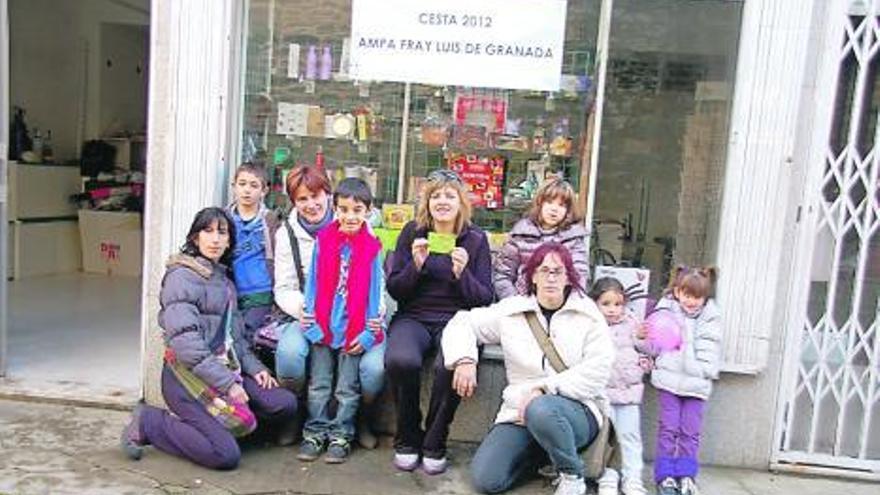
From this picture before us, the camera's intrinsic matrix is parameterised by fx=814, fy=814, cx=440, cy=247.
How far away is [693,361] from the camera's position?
400 centimetres

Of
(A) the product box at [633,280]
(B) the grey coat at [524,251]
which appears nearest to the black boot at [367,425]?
(B) the grey coat at [524,251]

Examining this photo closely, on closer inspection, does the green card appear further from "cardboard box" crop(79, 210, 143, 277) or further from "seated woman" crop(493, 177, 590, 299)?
"cardboard box" crop(79, 210, 143, 277)

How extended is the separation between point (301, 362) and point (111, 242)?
5.14 metres

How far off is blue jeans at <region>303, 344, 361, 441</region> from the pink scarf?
0.30ft

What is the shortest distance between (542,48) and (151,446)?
2962 millimetres

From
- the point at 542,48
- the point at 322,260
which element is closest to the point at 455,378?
the point at 322,260

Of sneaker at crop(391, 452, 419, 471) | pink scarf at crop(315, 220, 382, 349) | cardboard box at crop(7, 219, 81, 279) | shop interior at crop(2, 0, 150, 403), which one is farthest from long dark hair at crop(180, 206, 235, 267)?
cardboard box at crop(7, 219, 81, 279)

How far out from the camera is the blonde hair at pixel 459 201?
4.12 m

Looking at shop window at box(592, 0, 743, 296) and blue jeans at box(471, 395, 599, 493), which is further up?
shop window at box(592, 0, 743, 296)

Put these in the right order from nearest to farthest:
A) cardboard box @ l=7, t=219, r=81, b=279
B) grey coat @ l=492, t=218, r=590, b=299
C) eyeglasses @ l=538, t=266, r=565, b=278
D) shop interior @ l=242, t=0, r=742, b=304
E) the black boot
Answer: eyeglasses @ l=538, t=266, r=565, b=278 → grey coat @ l=492, t=218, r=590, b=299 → the black boot → shop interior @ l=242, t=0, r=742, b=304 → cardboard box @ l=7, t=219, r=81, b=279

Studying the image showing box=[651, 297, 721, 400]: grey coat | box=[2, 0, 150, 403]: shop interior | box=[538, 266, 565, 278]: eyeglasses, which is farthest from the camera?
box=[2, 0, 150, 403]: shop interior

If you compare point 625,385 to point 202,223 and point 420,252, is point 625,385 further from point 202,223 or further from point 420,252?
point 202,223

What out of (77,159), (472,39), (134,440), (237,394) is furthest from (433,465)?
(77,159)

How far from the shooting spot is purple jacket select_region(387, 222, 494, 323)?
13.4 feet
